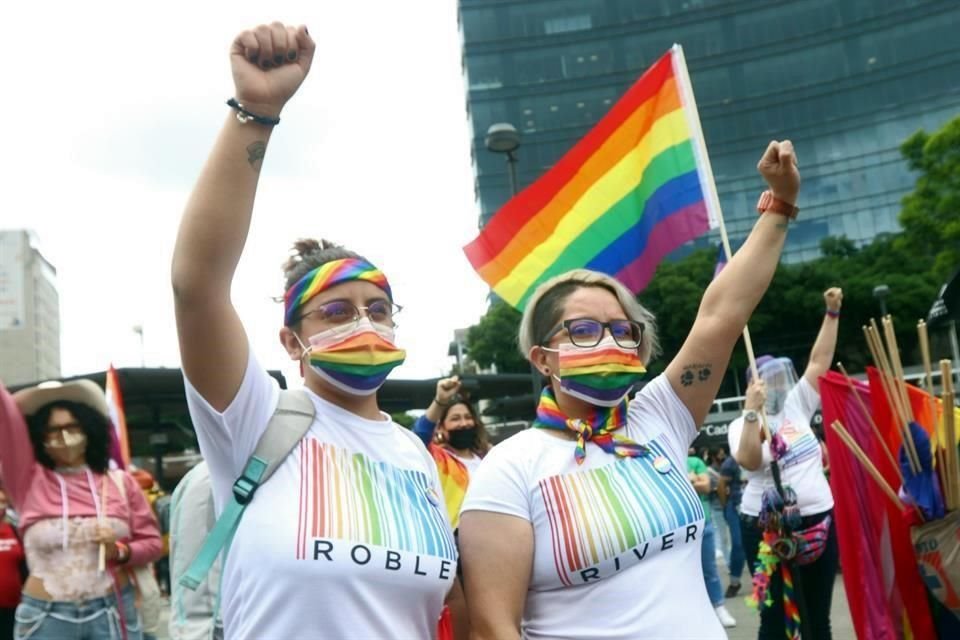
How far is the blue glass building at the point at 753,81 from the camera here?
191ft

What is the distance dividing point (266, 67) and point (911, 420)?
386 centimetres

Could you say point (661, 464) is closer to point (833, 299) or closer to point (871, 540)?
point (871, 540)

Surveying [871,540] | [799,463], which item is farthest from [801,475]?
[871,540]

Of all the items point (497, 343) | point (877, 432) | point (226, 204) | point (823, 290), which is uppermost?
point (823, 290)

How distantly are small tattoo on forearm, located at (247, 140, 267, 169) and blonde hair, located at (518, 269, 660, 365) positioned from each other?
3.75 ft

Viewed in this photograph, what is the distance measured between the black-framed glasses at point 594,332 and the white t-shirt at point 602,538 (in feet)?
1.06

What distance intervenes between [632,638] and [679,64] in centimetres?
563

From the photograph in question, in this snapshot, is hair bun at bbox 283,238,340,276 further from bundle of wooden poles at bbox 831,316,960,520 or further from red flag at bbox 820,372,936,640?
red flag at bbox 820,372,936,640

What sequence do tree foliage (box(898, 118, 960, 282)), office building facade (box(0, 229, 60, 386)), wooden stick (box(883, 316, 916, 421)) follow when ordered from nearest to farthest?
wooden stick (box(883, 316, 916, 421))
tree foliage (box(898, 118, 960, 282))
office building facade (box(0, 229, 60, 386))

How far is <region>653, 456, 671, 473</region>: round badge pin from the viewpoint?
251 centimetres

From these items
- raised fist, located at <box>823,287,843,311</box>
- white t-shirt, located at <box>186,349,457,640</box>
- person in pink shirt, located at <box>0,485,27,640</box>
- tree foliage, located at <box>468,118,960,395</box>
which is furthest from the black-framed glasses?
tree foliage, located at <box>468,118,960,395</box>

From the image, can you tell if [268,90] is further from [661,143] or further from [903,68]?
[903,68]

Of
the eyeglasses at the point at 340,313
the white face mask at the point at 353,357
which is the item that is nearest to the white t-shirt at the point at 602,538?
the white face mask at the point at 353,357

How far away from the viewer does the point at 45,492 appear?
4.64m
